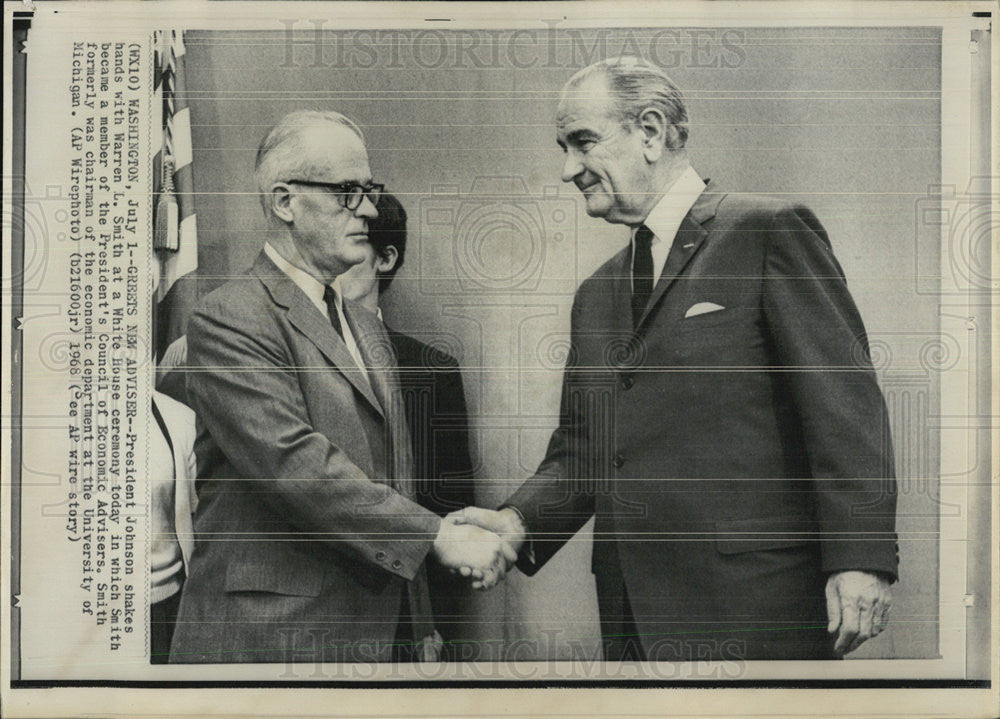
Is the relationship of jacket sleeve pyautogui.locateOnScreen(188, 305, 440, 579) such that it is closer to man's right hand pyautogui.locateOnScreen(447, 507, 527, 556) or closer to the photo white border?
man's right hand pyautogui.locateOnScreen(447, 507, 527, 556)

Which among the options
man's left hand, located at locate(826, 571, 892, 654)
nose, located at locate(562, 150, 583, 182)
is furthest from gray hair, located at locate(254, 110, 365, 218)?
man's left hand, located at locate(826, 571, 892, 654)

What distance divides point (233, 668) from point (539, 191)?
106cm

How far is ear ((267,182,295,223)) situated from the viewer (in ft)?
5.11

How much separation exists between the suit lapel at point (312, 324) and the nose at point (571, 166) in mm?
521

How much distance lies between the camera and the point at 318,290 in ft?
5.10

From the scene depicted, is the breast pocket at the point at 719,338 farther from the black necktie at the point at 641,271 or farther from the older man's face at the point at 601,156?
the older man's face at the point at 601,156

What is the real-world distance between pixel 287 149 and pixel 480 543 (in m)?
0.82

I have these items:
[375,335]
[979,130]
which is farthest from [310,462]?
[979,130]

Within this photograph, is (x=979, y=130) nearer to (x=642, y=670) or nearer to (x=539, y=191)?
(x=539, y=191)

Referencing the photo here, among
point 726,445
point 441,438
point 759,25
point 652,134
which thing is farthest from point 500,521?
point 759,25

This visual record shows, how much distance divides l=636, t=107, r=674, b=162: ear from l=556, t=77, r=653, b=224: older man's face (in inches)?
0.5

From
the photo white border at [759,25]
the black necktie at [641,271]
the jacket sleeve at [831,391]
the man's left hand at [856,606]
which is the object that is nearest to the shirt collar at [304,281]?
the photo white border at [759,25]

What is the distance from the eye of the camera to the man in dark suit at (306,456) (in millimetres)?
1518

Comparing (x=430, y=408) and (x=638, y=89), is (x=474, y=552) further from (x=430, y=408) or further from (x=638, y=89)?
(x=638, y=89)
